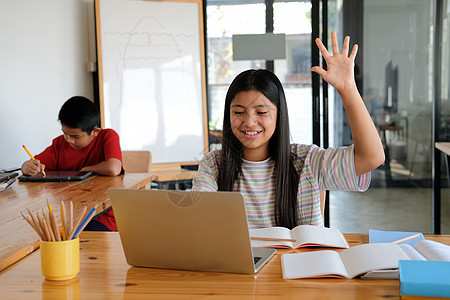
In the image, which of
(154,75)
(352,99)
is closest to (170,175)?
(154,75)

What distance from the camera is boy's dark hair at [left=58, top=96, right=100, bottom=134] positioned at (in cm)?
260

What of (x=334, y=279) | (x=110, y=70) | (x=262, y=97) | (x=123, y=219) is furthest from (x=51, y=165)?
(x=334, y=279)

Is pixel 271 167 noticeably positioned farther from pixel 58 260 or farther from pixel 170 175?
pixel 170 175

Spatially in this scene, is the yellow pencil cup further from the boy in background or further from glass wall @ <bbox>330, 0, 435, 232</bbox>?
glass wall @ <bbox>330, 0, 435, 232</bbox>

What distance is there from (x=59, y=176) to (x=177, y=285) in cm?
165

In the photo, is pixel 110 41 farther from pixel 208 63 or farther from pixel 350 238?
pixel 350 238

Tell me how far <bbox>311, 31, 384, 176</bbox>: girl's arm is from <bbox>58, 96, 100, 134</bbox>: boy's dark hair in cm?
156

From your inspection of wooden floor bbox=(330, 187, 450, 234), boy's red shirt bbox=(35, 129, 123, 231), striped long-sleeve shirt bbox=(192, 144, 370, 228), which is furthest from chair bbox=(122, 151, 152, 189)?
wooden floor bbox=(330, 187, 450, 234)

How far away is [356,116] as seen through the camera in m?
1.37

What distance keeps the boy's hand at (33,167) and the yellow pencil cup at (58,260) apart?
1.60 m

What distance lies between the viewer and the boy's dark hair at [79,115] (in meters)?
2.60

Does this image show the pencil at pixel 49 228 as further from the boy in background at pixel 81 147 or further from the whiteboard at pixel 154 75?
the whiteboard at pixel 154 75

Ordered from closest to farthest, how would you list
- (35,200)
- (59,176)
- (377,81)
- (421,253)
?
(421,253) < (35,200) < (59,176) < (377,81)

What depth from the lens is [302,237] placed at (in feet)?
4.14
